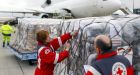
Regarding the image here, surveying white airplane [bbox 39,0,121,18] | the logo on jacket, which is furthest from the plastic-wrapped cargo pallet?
white airplane [bbox 39,0,121,18]

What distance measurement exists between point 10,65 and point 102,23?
7785 millimetres

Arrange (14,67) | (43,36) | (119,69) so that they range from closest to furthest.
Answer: (119,69), (43,36), (14,67)

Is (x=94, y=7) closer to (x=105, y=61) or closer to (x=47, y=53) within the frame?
(x=47, y=53)

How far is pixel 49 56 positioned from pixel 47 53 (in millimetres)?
62

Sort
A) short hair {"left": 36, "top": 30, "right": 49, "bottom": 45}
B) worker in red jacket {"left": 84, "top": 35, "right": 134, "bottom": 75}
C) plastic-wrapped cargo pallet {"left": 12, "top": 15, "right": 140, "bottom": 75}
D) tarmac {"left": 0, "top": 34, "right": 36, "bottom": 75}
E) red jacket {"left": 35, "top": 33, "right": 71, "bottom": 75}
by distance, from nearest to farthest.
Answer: worker in red jacket {"left": 84, "top": 35, "right": 134, "bottom": 75}, plastic-wrapped cargo pallet {"left": 12, "top": 15, "right": 140, "bottom": 75}, red jacket {"left": 35, "top": 33, "right": 71, "bottom": 75}, short hair {"left": 36, "top": 30, "right": 49, "bottom": 45}, tarmac {"left": 0, "top": 34, "right": 36, "bottom": 75}

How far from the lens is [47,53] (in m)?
5.11

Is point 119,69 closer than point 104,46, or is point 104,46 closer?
point 104,46

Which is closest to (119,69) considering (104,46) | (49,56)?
(104,46)

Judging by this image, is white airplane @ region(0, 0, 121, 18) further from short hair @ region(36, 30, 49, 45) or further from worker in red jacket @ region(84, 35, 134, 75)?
worker in red jacket @ region(84, 35, 134, 75)

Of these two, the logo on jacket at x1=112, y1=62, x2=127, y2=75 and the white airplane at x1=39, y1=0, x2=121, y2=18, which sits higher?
the white airplane at x1=39, y1=0, x2=121, y2=18

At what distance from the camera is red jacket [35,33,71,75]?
201 inches

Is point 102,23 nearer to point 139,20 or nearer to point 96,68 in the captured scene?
point 139,20

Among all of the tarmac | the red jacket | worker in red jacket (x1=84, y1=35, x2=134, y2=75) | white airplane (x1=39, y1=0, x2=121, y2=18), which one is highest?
white airplane (x1=39, y1=0, x2=121, y2=18)

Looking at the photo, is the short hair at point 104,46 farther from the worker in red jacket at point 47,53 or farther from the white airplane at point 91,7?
the white airplane at point 91,7
